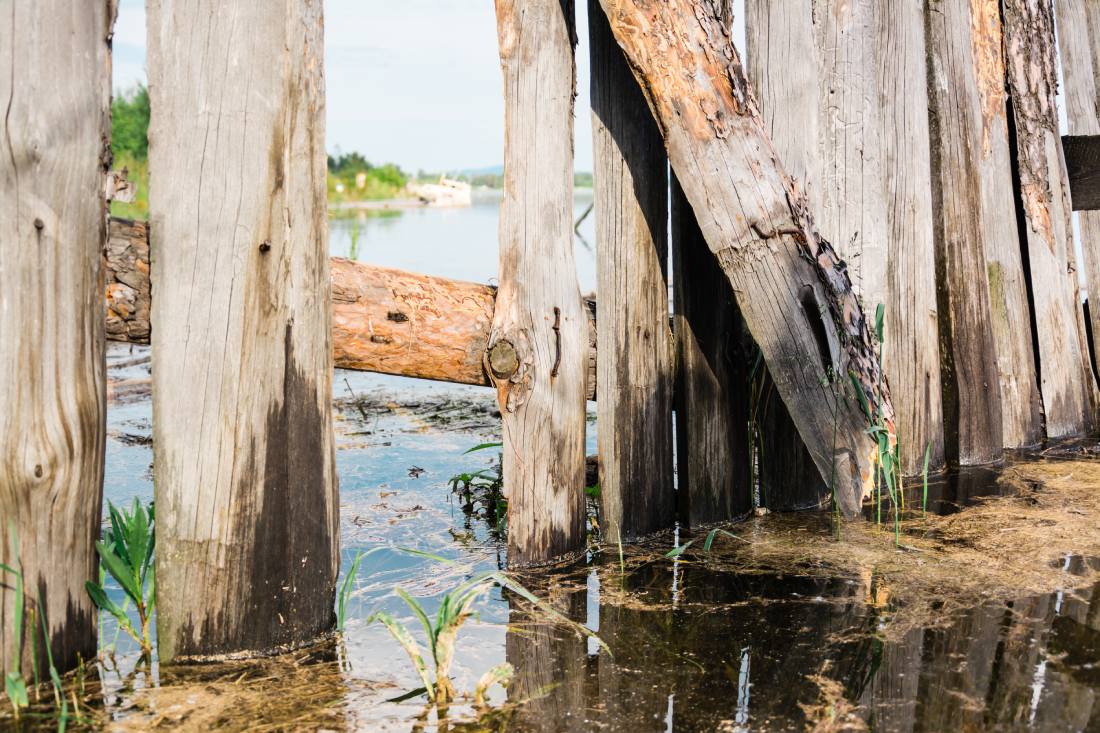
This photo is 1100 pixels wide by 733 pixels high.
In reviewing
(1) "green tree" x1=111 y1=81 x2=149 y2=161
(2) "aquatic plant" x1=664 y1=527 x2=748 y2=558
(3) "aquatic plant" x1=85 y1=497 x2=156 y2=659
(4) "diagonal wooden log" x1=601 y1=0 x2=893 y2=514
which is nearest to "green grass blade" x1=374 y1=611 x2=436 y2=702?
(3) "aquatic plant" x1=85 y1=497 x2=156 y2=659

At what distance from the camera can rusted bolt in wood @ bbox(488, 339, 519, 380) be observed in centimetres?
312

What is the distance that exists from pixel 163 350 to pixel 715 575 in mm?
1716

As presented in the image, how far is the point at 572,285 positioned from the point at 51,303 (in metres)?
1.49

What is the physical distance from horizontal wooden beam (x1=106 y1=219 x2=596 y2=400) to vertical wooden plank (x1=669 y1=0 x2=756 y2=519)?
361 mm

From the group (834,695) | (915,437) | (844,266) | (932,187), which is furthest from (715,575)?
(932,187)

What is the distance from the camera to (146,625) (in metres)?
2.71

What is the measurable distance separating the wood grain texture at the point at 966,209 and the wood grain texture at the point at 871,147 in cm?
10

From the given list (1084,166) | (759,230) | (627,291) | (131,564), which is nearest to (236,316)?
(131,564)

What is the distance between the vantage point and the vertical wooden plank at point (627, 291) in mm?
3283

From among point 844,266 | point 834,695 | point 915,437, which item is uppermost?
point 844,266

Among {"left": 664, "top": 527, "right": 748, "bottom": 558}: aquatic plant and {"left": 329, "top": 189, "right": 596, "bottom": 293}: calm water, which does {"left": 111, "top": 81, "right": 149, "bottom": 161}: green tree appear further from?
{"left": 664, "top": 527, "right": 748, "bottom": 558}: aquatic plant

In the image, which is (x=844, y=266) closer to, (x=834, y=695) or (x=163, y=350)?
(x=834, y=695)

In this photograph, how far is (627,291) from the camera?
333cm

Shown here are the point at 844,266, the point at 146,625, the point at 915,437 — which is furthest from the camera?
the point at 915,437
